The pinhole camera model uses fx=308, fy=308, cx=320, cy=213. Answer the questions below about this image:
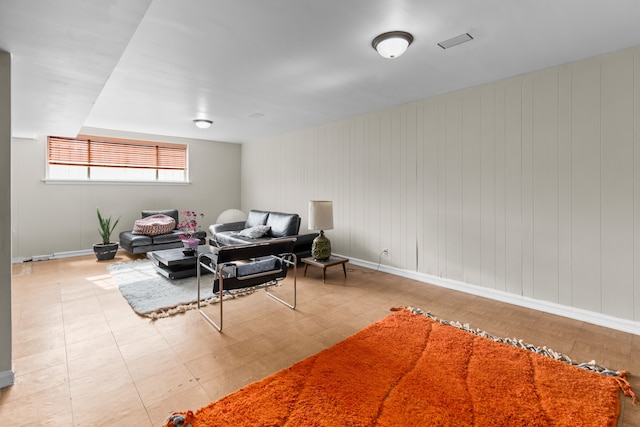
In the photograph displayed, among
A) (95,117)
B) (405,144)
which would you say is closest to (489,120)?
(405,144)

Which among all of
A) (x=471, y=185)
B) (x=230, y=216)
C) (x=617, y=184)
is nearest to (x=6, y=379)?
(x=471, y=185)

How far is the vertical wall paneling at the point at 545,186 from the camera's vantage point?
3.07 metres

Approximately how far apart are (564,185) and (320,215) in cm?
271

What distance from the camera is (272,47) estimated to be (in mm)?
→ 2641

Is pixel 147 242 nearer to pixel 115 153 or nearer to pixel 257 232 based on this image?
pixel 257 232

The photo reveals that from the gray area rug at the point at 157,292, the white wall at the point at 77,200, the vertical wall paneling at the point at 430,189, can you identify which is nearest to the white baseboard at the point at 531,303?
the vertical wall paneling at the point at 430,189

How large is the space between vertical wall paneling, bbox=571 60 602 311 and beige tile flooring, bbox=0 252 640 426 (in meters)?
0.39

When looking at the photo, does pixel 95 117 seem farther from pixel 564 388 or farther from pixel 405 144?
pixel 564 388

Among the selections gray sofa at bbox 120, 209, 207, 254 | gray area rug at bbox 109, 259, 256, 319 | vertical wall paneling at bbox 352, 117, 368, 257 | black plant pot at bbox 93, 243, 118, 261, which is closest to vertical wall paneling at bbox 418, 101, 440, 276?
vertical wall paneling at bbox 352, 117, 368, 257

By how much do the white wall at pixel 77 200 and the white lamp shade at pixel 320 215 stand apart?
407 centimetres

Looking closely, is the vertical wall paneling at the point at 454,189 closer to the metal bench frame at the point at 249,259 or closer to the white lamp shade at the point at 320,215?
the white lamp shade at the point at 320,215

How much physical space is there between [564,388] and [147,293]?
393cm

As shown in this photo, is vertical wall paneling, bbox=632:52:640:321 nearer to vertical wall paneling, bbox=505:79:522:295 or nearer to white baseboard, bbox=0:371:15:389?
vertical wall paneling, bbox=505:79:522:295

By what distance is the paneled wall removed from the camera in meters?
2.75
